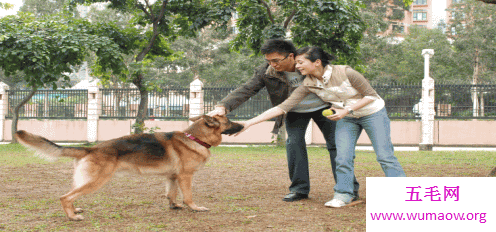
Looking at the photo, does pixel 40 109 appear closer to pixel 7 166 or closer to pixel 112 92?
pixel 112 92

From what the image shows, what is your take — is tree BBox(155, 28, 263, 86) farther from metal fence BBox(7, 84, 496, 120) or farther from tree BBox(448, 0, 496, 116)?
tree BBox(448, 0, 496, 116)

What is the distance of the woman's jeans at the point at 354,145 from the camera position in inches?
178

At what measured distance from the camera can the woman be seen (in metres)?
4.50

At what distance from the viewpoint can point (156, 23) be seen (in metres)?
15.6

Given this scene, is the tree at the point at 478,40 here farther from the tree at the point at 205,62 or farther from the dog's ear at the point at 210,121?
the dog's ear at the point at 210,121

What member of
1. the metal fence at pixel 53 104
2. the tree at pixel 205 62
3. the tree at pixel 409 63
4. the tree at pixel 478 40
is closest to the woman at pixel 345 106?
the metal fence at pixel 53 104

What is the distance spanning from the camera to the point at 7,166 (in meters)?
9.85

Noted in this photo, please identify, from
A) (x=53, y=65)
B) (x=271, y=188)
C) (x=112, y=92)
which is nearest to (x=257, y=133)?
(x=112, y=92)

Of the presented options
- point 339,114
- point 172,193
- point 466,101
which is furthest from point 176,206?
point 466,101

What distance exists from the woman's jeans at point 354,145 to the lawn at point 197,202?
283 millimetres

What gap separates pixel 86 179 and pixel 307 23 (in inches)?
428

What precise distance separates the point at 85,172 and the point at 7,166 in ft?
22.5

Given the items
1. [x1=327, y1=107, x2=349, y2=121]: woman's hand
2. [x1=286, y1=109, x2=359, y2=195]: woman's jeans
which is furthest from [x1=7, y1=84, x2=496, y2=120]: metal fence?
[x1=327, y1=107, x2=349, y2=121]: woman's hand

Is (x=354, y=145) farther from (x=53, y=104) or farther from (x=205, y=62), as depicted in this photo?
(x=205, y=62)
